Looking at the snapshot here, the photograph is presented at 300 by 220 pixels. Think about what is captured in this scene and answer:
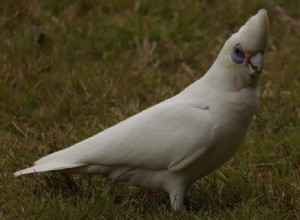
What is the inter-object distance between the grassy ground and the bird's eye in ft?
2.14

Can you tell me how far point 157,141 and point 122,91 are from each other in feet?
6.06

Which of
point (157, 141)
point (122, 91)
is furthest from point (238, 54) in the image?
point (122, 91)

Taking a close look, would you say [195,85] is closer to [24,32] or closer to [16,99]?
[16,99]

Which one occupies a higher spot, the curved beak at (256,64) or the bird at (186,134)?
the curved beak at (256,64)

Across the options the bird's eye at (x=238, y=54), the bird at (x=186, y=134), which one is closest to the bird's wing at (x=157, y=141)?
the bird at (x=186, y=134)

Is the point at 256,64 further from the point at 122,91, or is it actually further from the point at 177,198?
the point at 122,91

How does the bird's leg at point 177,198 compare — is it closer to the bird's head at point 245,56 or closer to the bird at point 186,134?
the bird at point 186,134

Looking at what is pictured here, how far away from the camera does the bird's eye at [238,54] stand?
143 inches

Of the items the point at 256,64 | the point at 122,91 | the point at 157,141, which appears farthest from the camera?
the point at 122,91

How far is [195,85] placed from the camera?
3832mm

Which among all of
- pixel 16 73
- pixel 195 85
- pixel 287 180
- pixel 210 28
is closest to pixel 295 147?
pixel 287 180

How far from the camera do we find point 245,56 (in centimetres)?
361

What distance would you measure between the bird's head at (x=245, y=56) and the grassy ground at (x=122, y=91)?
1.87 ft

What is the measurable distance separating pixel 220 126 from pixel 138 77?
2232mm
